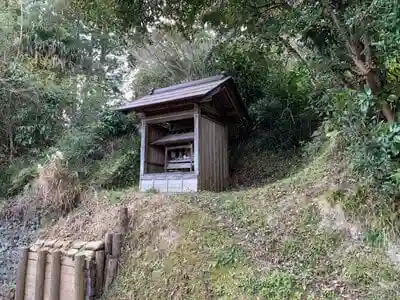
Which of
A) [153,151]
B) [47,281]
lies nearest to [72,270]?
[47,281]

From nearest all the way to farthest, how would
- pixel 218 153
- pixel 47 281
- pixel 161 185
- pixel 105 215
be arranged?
pixel 47 281
pixel 105 215
pixel 161 185
pixel 218 153

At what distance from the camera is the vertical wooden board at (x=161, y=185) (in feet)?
24.0

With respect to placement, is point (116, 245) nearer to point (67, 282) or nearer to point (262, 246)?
point (67, 282)

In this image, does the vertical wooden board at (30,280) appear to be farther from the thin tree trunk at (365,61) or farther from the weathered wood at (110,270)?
the thin tree trunk at (365,61)

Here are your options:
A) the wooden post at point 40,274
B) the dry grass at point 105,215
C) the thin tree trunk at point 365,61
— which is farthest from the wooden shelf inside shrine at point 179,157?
the thin tree trunk at point 365,61

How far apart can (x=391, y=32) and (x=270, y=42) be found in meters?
2.77

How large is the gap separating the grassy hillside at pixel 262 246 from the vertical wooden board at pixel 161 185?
1229mm

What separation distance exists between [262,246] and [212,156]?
3556mm

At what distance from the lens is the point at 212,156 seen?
7.65 meters

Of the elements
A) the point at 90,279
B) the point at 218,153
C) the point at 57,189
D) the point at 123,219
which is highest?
the point at 218,153

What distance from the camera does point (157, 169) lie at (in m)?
8.40

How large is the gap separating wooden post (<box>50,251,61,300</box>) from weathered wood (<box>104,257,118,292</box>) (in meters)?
0.83

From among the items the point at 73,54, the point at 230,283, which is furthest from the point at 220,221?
the point at 73,54

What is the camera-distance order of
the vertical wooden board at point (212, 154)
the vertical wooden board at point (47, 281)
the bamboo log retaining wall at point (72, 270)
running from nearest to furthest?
1. the bamboo log retaining wall at point (72, 270)
2. the vertical wooden board at point (47, 281)
3. the vertical wooden board at point (212, 154)
